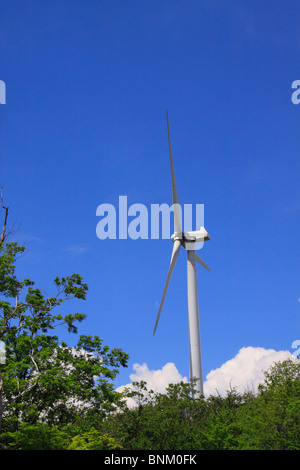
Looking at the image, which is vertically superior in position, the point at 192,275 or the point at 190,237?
the point at 190,237

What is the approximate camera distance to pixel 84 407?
35844 millimetres

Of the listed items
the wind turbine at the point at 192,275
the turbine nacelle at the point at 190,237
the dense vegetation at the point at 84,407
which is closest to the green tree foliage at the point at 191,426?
the dense vegetation at the point at 84,407

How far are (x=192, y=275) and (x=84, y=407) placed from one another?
22237 mm

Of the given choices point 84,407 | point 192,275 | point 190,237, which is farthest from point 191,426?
point 190,237

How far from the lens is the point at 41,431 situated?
1121 inches

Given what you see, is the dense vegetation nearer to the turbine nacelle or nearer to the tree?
the tree

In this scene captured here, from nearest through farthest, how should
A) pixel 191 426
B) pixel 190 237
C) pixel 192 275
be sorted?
pixel 191 426, pixel 192 275, pixel 190 237

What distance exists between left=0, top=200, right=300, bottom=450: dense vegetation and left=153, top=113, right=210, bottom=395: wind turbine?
9.17 meters

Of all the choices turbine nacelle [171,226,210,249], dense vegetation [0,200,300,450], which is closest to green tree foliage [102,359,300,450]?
dense vegetation [0,200,300,450]

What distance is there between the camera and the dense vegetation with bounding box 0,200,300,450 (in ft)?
89.6

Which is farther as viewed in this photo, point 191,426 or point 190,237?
point 190,237

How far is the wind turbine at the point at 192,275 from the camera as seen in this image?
161 feet

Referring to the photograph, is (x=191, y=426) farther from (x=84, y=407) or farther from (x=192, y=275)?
(x=192, y=275)
